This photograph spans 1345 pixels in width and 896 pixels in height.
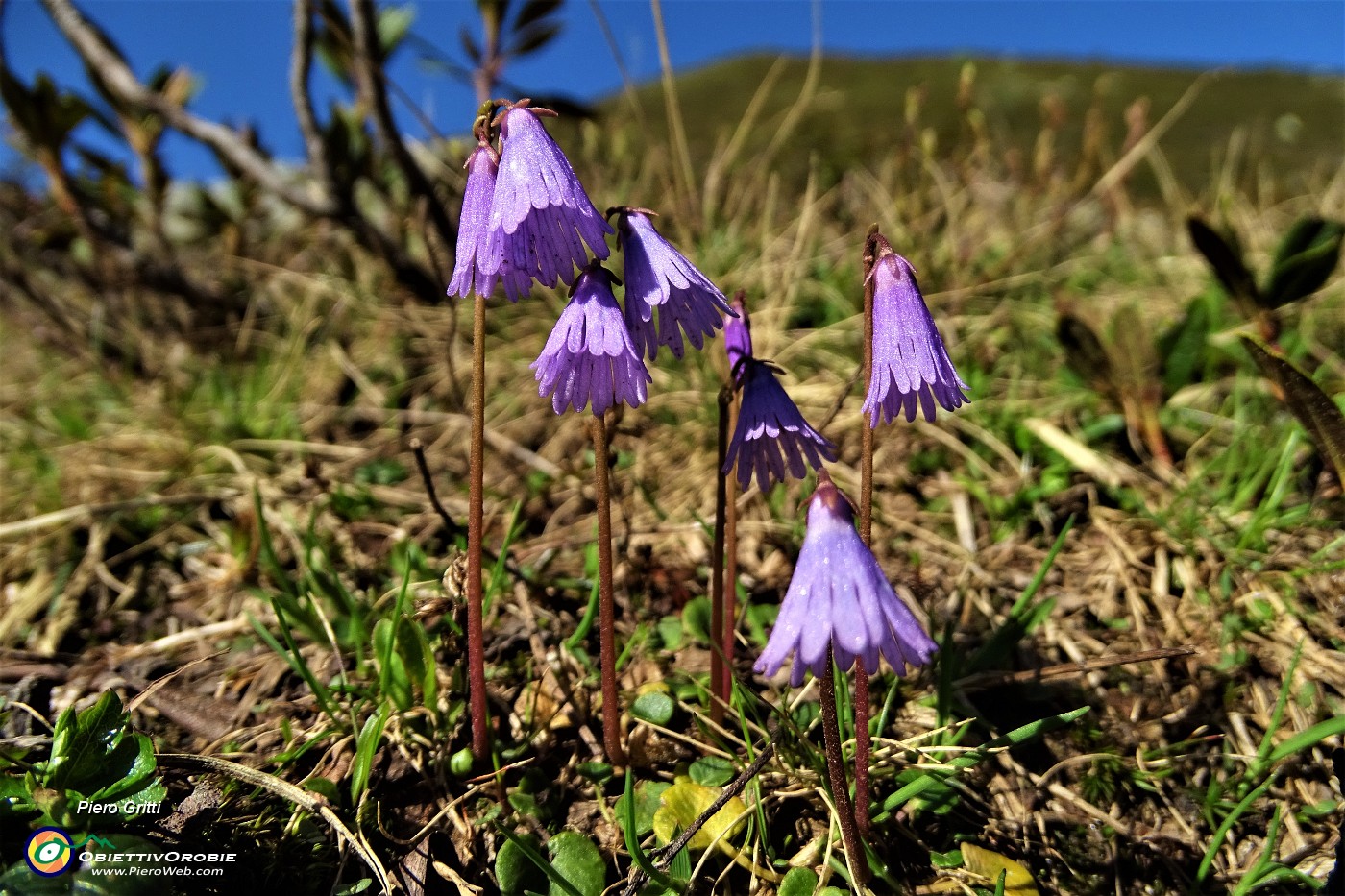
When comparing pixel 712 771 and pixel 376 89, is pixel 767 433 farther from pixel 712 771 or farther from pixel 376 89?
pixel 376 89

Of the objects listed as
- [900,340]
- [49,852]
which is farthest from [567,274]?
[49,852]

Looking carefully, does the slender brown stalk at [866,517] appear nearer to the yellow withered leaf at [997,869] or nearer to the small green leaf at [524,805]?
the yellow withered leaf at [997,869]

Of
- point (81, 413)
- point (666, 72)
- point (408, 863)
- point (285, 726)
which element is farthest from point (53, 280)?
point (408, 863)

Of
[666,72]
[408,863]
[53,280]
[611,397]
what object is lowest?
[408,863]

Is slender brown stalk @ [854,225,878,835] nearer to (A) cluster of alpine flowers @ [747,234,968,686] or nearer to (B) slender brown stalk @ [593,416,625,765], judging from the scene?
(A) cluster of alpine flowers @ [747,234,968,686]

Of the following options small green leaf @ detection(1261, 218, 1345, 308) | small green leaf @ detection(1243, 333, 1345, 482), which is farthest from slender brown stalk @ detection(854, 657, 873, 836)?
small green leaf @ detection(1261, 218, 1345, 308)

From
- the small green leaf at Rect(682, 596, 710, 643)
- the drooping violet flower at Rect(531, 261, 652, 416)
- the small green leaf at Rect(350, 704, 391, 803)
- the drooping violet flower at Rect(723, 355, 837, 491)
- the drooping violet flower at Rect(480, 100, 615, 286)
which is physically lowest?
the small green leaf at Rect(350, 704, 391, 803)

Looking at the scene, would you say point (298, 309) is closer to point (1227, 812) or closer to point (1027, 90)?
point (1227, 812)

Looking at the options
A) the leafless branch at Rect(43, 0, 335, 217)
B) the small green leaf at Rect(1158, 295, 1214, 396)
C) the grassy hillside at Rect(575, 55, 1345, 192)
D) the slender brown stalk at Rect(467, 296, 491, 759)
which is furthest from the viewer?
the grassy hillside at Rect(575, 55, 1345, 192)
